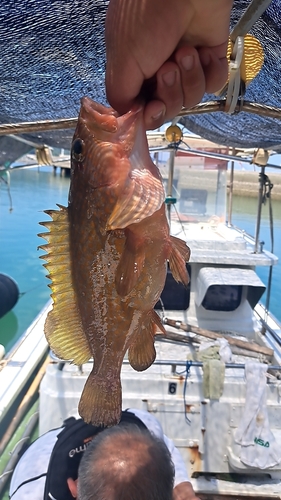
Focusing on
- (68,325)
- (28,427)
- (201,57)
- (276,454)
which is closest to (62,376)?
(28,427)

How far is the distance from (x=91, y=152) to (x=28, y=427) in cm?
426

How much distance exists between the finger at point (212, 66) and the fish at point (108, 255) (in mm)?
206

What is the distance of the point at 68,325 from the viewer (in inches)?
48.6

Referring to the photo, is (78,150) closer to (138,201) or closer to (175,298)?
(138,201)

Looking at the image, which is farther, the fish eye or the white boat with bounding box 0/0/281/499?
the white boat with bounding box 0/0/281/499

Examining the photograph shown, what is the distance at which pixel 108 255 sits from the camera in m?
1.14

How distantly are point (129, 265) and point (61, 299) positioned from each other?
293 mm

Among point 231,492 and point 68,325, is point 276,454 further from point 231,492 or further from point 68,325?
point 68,325

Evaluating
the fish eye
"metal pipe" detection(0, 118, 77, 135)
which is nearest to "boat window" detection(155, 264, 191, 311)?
"metal pipe" detection(0, 118, 77, 135)

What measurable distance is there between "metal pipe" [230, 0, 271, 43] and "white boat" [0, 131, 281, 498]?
3.35 metres

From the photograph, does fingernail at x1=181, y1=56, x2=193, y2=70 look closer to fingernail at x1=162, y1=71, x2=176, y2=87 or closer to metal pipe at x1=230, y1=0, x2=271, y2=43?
fingernail at x1=162, y1=71, x2=176, y2=87

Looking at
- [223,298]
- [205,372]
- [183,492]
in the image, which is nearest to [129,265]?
[183,492]

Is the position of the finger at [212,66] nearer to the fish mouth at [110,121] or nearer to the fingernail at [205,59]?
the fingernail at [205,59]

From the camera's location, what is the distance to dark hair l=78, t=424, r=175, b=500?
5.30ft
